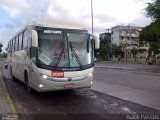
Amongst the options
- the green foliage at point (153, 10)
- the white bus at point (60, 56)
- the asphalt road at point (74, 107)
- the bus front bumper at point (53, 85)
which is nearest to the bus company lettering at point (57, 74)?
the white bus at point (60, 56)

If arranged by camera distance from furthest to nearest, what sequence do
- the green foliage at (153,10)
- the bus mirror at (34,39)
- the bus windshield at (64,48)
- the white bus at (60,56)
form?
the green foliage at (153,10) → the bus windshield at (64,48) → the white bus at (60,56) → the bus mirror at (34,39)

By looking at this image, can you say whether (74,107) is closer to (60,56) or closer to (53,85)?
(53,85)

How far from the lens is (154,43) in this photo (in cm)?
6031

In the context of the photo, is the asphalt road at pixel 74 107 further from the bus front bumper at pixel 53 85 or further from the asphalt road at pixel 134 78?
the asphalt road at pixel 134 78

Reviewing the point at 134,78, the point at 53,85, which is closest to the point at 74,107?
the point at 53,85

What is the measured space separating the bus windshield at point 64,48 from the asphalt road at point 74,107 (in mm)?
1397

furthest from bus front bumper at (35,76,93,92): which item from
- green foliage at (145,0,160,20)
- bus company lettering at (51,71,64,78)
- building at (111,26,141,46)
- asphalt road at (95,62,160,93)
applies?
building at (111,26,141,46)

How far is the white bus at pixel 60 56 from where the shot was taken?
12641mm

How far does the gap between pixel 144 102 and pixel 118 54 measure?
100 m

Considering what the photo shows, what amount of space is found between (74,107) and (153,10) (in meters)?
44.4

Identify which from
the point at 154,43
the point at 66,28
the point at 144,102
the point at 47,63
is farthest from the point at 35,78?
the point at 154,43

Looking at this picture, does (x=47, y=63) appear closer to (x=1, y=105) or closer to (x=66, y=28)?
(x=66, y=28)

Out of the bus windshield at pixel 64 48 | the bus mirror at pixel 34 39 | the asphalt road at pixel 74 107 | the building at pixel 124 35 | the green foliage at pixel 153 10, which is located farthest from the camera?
the building at pixel 124 35

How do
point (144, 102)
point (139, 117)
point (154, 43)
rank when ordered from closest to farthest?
point (139, 117) < point (144, 102) < point (154, 43)
